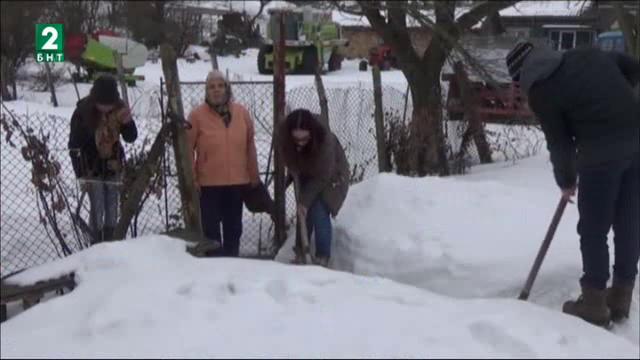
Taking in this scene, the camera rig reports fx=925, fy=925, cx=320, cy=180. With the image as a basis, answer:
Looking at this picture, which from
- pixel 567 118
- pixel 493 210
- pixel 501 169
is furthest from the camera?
pixel 501 169

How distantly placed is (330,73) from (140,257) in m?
32.7

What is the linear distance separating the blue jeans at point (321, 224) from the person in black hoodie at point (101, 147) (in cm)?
134

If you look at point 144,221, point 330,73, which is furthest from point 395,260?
point 330,73

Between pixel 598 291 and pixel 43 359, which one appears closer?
pixel 43 359

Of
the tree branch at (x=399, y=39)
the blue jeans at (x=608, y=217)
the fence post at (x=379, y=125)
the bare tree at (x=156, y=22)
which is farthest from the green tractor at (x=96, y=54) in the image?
the blue jeans at (x=608, y=217)

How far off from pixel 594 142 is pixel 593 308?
2.87ft

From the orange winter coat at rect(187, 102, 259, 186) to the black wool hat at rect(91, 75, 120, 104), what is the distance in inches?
26.4

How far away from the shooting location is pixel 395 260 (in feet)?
20.4

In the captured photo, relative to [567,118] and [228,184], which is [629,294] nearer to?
[567,118]

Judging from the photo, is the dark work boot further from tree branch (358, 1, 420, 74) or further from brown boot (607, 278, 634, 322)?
tree branch (358, 1, 420, 74)

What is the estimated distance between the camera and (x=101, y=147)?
6.41 metres

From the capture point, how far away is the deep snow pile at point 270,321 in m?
3.34

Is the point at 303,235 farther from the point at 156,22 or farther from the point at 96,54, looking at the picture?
the point at 156,22

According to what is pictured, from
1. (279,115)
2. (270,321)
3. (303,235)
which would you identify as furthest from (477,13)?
(270,321)
